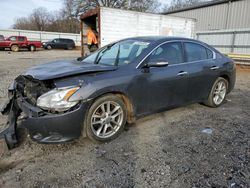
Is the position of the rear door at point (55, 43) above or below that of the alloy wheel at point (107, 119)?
above

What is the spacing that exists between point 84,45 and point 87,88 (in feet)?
29.3

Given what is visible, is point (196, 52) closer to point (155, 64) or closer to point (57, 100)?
point (155, 64)

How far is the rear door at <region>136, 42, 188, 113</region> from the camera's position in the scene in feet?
11.0

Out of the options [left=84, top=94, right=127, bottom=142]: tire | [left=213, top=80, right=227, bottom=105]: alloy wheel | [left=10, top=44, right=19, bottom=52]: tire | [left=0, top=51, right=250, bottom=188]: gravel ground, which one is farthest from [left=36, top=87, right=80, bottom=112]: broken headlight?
[left=10, top=44, right=19, bottom=52]: tire

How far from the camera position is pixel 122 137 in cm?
324

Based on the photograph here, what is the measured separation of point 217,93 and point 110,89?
2.90 meters

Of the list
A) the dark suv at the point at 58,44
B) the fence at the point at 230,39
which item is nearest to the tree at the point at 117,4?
the dark suv at the point at 58,44

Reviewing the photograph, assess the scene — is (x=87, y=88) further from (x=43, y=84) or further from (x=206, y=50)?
(x=206, y=50)

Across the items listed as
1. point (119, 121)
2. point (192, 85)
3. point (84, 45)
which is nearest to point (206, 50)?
point (192, 85)

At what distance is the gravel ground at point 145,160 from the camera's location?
226 cm

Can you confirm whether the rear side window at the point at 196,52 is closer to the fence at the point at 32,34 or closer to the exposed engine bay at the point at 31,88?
the exposed engine bay at the point at 31,88

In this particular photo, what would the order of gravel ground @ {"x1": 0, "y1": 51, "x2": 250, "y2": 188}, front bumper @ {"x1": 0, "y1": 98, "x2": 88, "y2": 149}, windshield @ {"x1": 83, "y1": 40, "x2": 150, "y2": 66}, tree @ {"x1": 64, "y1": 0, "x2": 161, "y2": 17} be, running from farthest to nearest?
tree @ {"x1": 64, "y1": 0, "x2": 161, "y2": 17} < windshield @ {"x1": 83, "y1": 40, "x2": 150, "y2": 66} < front bumper @ {"x1": 0, "y1": 98, "x2": 88, "y2": 149} < gravel ground @ {"x1": 0, "y1": 51, "x2": 250, "y2": 188}

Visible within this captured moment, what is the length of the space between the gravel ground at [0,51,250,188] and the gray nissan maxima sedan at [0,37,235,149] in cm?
26

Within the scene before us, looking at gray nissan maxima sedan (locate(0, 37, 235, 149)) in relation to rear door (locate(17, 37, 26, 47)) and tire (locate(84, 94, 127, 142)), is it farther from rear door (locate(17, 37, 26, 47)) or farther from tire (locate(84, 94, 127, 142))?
rear door (locate(17, 37, 26, 47))
